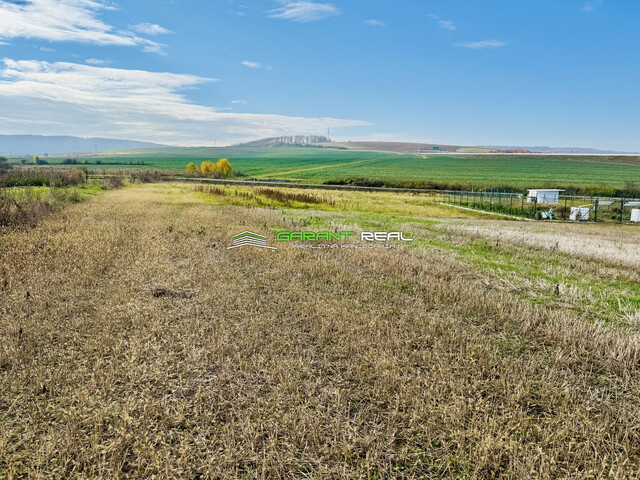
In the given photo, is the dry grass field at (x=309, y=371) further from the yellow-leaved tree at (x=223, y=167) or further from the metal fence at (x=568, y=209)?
the yellow-leaved tree at (x=223, y=167)

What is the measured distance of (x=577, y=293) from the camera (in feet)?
32.0

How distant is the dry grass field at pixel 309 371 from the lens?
3.96 metres

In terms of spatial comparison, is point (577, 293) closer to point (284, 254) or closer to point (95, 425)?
point (284, 254)

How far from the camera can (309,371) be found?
5633 mm

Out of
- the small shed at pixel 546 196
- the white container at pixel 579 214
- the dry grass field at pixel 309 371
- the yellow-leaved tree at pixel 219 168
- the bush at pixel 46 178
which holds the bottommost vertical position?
the dry grass field at pixel 309 371

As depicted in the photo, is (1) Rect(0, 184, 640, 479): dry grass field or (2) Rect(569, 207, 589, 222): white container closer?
(1) Rect(0, 184, 640, 479): dry grass field

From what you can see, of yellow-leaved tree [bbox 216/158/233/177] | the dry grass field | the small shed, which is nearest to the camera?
Result: the dry grass field

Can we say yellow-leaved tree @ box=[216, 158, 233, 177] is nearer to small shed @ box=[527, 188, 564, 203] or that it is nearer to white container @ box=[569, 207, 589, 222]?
small shed @ box=[527, 188, 564, 203]

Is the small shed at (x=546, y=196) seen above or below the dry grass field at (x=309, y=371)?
above

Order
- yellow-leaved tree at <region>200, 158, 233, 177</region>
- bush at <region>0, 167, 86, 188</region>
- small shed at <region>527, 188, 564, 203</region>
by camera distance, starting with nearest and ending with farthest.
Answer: bush at <region>0, 167, 86, 188</region> → small shed at <region>527, 188, 564, 203</region> → yellow-leaved tree at <region>200, 158, 233, 177</region>

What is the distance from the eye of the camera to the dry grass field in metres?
3.96

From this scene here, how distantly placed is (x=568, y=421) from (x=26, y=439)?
624 centimetres

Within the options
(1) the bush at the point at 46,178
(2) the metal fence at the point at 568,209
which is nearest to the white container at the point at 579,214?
(2) the metal fence at the point at 568,209

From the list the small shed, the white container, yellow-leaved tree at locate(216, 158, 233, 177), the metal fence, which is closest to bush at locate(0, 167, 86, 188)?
the metal fence
